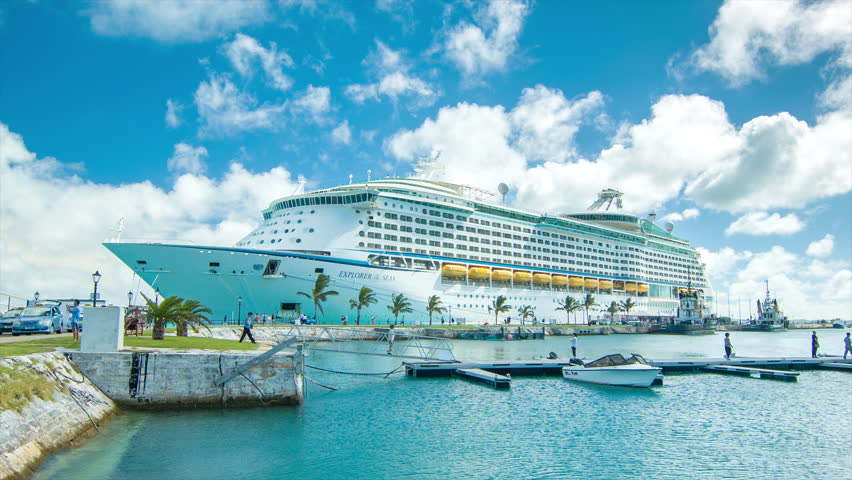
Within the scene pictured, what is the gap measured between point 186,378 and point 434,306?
39.4m

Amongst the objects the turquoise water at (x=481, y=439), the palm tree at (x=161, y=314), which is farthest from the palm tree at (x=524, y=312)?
the palm tree at (x=161, y=314)

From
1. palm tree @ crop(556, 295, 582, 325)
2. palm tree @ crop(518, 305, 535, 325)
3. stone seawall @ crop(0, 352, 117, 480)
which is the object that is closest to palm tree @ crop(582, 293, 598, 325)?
palm tree @ crop(556, 295, 582, 325)

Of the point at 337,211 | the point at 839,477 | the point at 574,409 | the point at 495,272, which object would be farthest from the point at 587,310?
the point at 839,477

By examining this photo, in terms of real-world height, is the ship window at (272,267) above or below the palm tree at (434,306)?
above

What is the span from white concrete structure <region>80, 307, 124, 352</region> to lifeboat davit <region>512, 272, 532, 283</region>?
182ft

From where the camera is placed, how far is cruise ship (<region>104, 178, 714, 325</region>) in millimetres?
39281

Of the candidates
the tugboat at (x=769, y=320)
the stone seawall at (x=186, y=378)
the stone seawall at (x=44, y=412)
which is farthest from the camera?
the tugboat at (x=769, y=320)

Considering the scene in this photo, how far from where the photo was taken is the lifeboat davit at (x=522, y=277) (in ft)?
221

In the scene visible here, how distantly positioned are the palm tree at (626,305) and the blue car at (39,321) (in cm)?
7790

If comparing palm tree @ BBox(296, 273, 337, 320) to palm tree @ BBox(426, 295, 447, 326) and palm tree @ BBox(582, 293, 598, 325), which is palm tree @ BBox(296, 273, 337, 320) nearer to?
palm tree @ BBox(426, 295, 447, 326)

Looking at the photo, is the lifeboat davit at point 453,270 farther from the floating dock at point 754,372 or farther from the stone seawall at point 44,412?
the stone seawall at point 44,412

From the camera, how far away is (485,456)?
1288cm

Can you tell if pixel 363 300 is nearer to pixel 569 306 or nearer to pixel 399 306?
pixel 399 306

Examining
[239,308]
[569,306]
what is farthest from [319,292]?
[569,306]
